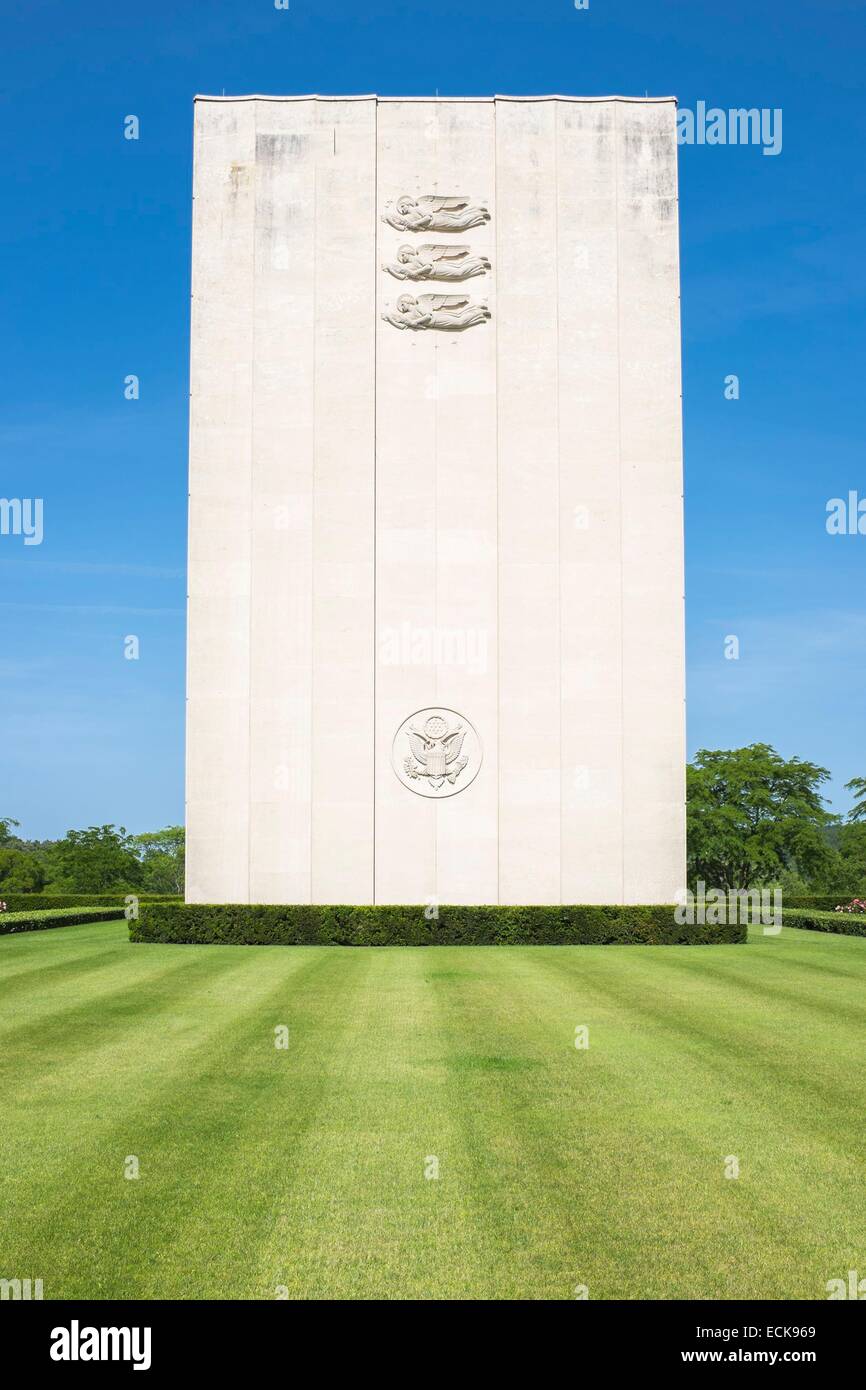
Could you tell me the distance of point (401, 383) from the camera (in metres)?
40.6

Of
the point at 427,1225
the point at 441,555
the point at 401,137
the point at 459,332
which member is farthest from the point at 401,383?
the point at 427,1225

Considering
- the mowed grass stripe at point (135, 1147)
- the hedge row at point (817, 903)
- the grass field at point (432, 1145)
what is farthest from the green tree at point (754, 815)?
the mowed grass stripe at point (135, 1147)

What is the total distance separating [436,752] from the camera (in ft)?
129

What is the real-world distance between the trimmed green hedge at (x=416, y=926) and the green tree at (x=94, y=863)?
144 ft

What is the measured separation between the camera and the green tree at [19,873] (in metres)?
73.4

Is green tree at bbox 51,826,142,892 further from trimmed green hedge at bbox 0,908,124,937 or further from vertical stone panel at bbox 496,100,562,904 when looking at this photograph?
vertical stone panel at bbox 496,100,562,904

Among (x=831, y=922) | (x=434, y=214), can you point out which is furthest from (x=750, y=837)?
(x=434, y=214)

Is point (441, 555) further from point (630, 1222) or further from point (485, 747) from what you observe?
point (630, 1222)

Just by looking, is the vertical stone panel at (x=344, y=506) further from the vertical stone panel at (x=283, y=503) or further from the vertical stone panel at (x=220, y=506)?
the vertical stone panel at (x=220, y=506)

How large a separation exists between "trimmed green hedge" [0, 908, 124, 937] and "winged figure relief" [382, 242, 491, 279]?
80.0 ft

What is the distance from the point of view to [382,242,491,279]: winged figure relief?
41.0 metres

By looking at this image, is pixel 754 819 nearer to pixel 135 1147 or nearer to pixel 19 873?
pixel 19 873

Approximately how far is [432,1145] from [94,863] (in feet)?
225

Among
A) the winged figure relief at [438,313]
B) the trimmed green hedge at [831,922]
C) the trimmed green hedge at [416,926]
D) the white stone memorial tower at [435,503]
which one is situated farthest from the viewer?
the winged figure relief at [438,313]
